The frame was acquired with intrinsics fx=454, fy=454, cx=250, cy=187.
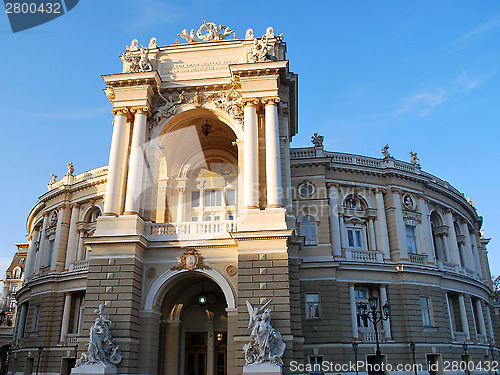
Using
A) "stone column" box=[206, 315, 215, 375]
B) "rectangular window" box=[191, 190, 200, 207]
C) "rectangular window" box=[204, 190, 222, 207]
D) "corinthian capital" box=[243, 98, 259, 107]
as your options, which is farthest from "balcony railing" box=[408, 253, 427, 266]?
"corinthian capital" box=[243, 98, 259, 107]

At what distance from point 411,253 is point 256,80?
60.6ft

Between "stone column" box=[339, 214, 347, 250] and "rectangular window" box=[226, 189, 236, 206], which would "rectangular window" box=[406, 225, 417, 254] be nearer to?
"stone column" box=[339, 214, 347, 250]

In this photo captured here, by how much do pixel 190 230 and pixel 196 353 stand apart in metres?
8.04

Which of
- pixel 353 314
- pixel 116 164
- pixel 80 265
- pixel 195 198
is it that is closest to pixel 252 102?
pixel 116 164

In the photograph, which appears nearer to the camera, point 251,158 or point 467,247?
point 251,158

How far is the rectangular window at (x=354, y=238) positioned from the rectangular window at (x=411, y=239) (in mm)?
3770

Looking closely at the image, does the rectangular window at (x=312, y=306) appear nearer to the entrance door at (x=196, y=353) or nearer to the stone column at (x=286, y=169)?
the entrance door at (x=196, y=353)

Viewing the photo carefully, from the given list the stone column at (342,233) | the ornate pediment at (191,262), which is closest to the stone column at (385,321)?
the stone column at (342,233)

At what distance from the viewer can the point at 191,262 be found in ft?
70.1

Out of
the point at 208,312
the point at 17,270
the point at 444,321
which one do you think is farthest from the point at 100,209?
the point at 17,270

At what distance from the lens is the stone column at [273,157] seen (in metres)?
21.2

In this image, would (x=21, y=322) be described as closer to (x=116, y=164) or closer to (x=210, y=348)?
(x=210, y=348)

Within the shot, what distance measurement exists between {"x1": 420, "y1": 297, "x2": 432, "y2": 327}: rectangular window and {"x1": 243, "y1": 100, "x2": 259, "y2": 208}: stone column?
58.4 ft

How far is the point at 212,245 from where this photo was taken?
70.0ft
